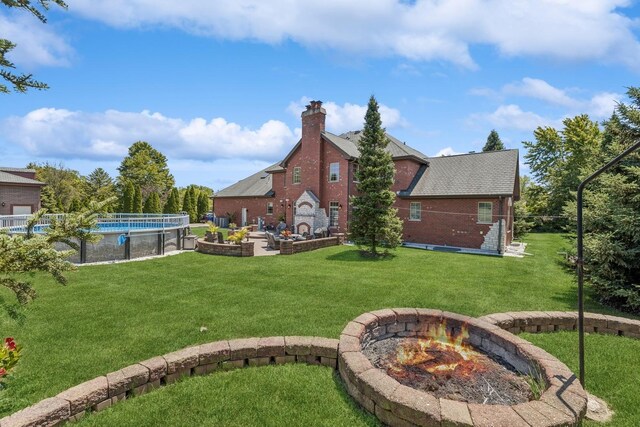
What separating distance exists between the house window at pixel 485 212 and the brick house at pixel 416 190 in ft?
0.07

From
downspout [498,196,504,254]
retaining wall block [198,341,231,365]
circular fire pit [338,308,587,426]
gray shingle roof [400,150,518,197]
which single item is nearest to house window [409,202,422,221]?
gray shingle roof [400,150,518,197]

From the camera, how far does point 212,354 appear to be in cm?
476

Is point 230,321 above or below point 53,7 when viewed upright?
below

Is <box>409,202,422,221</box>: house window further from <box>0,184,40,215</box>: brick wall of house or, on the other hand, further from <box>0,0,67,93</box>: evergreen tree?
<box>0,184,40,215</box>: brick wall of house

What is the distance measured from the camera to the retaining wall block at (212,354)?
15.5 ft

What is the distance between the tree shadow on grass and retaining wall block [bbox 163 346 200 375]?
10505 millimetres

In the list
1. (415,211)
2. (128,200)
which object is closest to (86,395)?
(415,211)

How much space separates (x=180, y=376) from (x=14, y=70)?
4139 millimetres

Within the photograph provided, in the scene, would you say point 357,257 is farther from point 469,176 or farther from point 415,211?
point 469,176

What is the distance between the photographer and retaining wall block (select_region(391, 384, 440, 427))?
330 centimetres

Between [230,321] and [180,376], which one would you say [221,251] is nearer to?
[230,321]

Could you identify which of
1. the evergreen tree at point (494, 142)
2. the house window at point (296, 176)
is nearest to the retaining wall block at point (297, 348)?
the house window at point (296, 176)

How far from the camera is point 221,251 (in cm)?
1555

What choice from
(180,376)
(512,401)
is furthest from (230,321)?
(512,401)
